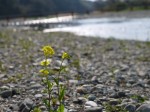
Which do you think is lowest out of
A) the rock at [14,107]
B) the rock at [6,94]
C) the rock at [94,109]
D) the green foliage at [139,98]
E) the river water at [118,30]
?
the green foliage at [139,98]

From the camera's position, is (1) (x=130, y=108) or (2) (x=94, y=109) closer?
(2) (x=94, y=109)

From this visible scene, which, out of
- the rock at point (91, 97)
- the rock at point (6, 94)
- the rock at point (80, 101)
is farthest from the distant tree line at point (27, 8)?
the rock at point (80, 101)

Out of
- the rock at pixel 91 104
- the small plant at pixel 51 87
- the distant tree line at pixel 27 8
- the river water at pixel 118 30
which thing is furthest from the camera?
the distant tree line at pixel 27 8

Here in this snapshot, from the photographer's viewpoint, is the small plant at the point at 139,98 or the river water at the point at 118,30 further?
the river water at the point at 118,30

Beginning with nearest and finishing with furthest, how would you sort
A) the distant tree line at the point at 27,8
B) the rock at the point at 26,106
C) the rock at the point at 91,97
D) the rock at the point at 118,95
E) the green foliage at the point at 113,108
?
1. the rock at the point at 26,106
2. the green foliage at the point at 113,108
3. the rock at the point at 91,97
4. the rock at the point at 118,95
5. the distant tree line at the point at 27,8

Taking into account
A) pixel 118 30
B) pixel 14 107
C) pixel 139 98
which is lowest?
pixel 139 98

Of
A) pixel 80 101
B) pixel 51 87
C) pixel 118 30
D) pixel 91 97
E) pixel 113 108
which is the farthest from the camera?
pixel 118 30

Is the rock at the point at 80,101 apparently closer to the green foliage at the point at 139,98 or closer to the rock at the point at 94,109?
the rock at the point at 94,109

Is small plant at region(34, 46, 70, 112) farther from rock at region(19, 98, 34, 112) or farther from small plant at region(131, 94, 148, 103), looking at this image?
small plant at region(131, 94, 148, 103)

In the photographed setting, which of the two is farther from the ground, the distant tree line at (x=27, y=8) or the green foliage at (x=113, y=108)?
the distant tree line at (x=27, y=8)

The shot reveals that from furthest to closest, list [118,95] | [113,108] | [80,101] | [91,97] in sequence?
[118,95] < [91,97] < [80,101] < [113,108]

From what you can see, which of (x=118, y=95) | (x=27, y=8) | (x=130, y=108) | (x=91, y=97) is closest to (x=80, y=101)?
(x=91, y=97)

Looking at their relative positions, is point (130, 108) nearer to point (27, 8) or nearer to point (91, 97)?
point (91, 97)
